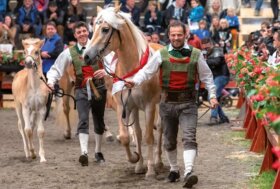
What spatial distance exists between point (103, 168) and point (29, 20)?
13904 millimetres

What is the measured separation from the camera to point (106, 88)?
1321 cm

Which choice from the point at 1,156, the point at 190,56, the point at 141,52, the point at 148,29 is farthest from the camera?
the point at 148,29

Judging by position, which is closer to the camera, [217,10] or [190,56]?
[190,56]

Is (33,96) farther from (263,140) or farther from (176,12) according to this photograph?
(176,12)

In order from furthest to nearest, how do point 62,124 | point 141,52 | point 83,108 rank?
point 62,124 < point 83,108 < point 141,52

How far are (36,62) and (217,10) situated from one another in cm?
1407

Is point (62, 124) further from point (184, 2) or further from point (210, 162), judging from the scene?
point (184, 2)

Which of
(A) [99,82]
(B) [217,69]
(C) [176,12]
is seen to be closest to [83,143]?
(A) [99,82]

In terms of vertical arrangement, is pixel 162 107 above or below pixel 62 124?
above

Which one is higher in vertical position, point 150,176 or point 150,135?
point 150,135

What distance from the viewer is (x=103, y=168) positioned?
1244 cm

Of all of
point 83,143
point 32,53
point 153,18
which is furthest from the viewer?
point 153,18

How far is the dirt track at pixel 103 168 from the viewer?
11.1 m

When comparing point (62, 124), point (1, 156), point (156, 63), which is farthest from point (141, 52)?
point (62, 124)
